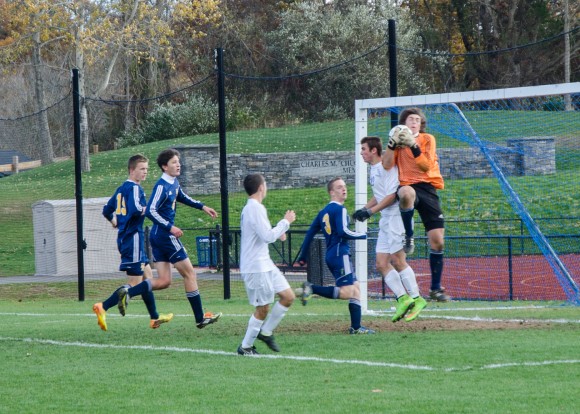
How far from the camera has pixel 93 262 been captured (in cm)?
2461

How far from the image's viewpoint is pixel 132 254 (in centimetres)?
1177

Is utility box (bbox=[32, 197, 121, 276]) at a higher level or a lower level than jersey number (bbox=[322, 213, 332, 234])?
lower

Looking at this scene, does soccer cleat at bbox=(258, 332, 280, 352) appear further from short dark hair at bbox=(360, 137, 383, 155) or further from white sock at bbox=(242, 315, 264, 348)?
short dark hair at bbox=(360, 137, 383, 155)

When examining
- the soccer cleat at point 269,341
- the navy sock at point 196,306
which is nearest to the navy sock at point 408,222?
the soccer cleat at point 269,341

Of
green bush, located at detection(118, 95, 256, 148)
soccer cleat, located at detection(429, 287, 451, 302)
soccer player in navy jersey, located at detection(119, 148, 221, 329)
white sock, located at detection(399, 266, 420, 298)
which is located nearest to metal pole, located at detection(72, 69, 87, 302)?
soccer player in navy jersey, located at detection(119, 148, 221, 329)

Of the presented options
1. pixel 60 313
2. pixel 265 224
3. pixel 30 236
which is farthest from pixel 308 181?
pixel 265 224

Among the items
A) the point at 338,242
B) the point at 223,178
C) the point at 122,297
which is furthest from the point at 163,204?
the point at 223,178

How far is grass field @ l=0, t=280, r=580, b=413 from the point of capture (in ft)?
22.9

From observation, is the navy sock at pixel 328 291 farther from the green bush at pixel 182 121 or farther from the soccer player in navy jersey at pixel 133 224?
the green bush at pixel 182 121

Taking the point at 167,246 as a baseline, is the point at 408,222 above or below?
above

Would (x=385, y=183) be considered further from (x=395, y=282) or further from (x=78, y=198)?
(x=78, y=198)

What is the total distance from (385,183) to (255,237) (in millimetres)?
2574

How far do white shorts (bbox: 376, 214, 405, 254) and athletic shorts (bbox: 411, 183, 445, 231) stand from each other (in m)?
0.28

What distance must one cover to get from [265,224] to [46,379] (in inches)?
94.4
